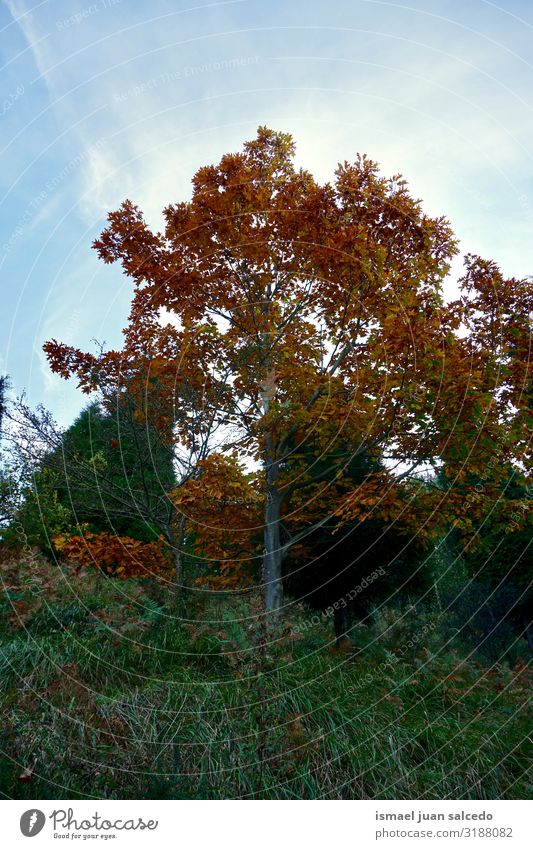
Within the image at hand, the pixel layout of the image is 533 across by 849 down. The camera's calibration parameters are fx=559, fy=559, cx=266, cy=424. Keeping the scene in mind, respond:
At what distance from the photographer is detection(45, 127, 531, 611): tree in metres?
7.50

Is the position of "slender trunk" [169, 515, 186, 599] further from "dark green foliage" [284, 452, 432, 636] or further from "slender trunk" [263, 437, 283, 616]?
"dark green foliage" [284, 452, 432, 636]

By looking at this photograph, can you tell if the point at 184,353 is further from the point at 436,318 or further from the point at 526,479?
the point at 526,479

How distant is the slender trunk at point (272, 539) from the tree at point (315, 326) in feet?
0.10

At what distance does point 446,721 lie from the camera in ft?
21.0

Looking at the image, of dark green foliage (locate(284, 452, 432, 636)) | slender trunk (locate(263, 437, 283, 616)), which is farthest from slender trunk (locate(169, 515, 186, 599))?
dark green foliage (locate(284, 452, 432, 636))

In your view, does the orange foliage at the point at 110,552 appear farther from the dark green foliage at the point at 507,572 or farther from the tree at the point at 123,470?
the dark green foliage at the point at 507,572

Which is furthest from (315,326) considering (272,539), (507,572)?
(507,572)

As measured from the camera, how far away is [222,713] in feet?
18.6

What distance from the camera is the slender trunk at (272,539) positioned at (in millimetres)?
8688

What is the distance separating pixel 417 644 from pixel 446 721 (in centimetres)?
396

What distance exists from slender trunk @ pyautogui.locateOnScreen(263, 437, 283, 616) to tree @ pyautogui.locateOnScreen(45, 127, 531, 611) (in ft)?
0.10

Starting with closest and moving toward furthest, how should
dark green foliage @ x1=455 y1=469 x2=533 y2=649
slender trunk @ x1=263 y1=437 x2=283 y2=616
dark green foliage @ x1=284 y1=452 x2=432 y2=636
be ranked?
slender trunk @ x1=263 y1=437 x2=283 y2=616 < dark green foliage @ x1=284 y1=452 x2=432 y2=636 < dark green foliage @ x1=455 y1=469 x2=533 y2=649

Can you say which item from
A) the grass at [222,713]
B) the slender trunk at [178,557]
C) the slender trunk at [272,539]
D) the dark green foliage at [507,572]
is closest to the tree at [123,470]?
the slender trunk at [178,557]
